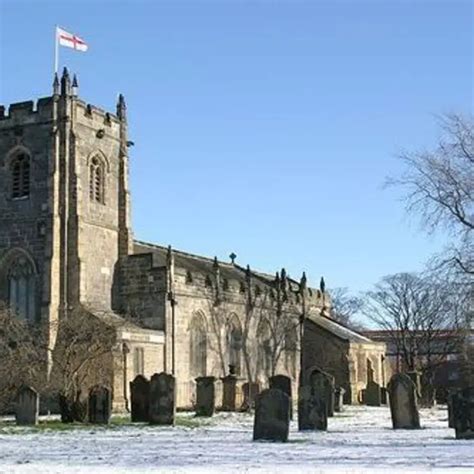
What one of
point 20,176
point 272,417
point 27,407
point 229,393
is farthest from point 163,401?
point 20,176

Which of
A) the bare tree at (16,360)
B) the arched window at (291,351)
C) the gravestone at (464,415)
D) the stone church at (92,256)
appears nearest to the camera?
the gravestone at (464,415)

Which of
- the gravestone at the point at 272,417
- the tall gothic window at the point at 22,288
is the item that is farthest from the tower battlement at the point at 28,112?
the gravestone at the point at 272,417

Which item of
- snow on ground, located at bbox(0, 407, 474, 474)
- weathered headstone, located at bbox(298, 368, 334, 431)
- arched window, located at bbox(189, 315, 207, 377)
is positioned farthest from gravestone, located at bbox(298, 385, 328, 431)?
arched window, located at bbox(189, 315, 207, 377)

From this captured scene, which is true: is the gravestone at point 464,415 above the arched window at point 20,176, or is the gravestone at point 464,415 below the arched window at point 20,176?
below

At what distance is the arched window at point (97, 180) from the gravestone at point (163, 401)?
19.9 m

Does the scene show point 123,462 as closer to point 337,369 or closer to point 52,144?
point 52,144

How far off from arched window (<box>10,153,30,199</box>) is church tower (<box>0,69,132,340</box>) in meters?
0.05

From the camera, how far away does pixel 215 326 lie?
4972 centimetres

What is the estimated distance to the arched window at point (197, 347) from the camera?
47.1m

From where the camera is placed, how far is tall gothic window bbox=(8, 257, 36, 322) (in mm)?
44312

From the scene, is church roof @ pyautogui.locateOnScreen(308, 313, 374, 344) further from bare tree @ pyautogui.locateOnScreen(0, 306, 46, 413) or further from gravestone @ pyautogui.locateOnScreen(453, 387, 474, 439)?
gravestone @ pyautogui.locateOnScreen(453, 387, 474, 439)

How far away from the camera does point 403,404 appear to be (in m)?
25.4

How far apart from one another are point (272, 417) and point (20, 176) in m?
28.8

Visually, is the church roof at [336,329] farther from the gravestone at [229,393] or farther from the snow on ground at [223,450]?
the snow on ground at [223,450]
